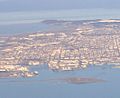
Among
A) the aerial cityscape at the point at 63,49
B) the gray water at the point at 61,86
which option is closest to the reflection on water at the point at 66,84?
the gray water at the point at 61,86

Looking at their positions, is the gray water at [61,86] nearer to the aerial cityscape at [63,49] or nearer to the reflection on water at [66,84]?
the reflection on water at [66,84]

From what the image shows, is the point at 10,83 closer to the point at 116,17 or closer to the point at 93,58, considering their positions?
the point at 93,58

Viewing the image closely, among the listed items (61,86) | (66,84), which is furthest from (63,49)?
(61,86)

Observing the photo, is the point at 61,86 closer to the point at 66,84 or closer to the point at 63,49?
the point at 66,84

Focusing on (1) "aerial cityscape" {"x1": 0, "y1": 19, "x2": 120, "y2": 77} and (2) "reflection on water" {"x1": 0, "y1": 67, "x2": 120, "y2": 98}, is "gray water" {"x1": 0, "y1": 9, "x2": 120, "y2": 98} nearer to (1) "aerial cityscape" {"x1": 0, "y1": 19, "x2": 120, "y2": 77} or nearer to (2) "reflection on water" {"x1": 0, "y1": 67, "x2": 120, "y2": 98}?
(2) "reflection on water" {"x1": 0, "y1": 67, "x2": 120, "y2": 98}

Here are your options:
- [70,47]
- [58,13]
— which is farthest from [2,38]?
[58,13]

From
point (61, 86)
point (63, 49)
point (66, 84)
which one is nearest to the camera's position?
point (61, 86)

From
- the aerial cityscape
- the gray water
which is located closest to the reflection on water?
the gray water

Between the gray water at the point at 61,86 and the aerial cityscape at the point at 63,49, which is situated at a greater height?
the aerial cityscape at the point at 63,49

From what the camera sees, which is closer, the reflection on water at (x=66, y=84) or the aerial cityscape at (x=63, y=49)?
the reflection on water at (x=66, y=84)

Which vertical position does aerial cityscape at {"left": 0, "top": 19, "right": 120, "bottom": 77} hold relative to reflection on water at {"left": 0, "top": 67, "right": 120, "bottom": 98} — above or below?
above

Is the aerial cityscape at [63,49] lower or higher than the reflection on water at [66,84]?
higher
